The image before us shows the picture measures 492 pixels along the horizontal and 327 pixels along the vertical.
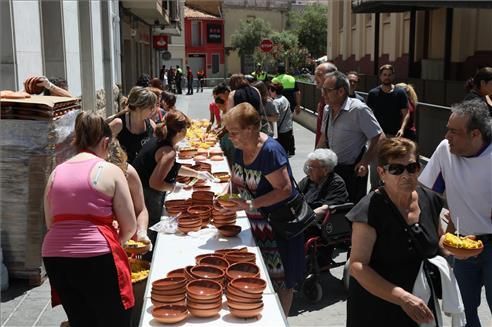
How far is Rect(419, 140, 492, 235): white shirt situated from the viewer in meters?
3.55

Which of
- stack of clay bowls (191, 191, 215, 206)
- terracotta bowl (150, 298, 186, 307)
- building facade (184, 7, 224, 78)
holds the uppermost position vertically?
building facade (184, 7, 224, 78)

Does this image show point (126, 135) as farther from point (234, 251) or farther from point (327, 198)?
point (234, 251)

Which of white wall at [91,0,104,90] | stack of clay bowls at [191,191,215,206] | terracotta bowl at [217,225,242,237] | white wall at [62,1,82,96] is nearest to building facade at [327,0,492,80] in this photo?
white wall at [91,0,104,90]

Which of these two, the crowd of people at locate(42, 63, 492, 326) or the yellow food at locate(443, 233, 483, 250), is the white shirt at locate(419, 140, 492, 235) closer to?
the crowd of people at locate(42, 63, 492, 326)

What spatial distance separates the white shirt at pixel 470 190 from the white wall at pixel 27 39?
534cm

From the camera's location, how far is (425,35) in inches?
939

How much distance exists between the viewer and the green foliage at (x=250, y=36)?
65881 millimetres

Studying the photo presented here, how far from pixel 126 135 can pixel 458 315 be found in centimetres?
391

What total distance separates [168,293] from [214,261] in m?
0.60

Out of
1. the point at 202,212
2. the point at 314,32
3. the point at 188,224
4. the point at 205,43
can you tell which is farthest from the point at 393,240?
the point at 205,43

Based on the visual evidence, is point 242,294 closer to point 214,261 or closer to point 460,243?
point 214,261

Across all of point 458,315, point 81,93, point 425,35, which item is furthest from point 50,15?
point 425,35

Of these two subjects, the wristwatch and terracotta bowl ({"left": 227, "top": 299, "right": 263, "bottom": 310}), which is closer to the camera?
terracotta bowl ({"left": 227, "top": 299, "right": 263, "bottom": 310})

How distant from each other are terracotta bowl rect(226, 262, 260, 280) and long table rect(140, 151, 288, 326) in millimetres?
64
